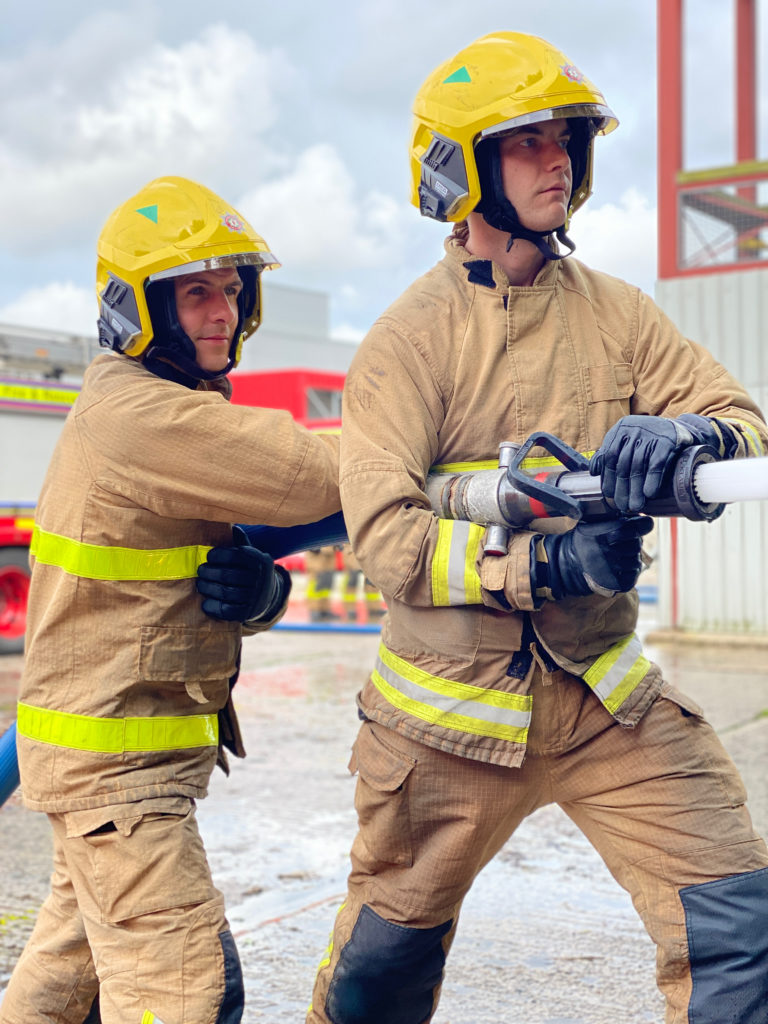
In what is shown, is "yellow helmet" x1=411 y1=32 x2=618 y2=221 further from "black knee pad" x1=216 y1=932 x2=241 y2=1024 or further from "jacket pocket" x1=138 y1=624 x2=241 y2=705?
"black knee pad" x1=216 y1=932 x2=241 y2=1024

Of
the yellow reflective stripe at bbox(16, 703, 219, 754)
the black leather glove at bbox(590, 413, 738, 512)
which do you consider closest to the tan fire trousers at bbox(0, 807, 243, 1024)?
the yellow reflective stripe at bbox(16, 703, 219, 754)

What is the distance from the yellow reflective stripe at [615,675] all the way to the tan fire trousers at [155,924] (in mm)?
797

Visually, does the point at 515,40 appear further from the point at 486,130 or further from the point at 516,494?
the point at 516,494

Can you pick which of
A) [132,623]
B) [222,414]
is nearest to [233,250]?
[222,414]

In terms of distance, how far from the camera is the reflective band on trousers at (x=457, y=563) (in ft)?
6.98

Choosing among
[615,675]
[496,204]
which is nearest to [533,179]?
[496,204]

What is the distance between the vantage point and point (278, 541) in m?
2.77

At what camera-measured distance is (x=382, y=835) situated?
2299mm

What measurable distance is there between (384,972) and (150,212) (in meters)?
1.56

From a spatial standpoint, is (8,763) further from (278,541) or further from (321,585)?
(321,585)

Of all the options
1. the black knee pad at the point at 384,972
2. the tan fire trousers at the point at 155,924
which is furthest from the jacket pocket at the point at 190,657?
the black knee pad at the point at 384,972

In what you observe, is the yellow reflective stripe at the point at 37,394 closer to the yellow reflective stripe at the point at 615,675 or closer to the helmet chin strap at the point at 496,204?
the helmet chin strap at the point at 496,204

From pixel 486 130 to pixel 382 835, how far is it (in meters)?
1.28

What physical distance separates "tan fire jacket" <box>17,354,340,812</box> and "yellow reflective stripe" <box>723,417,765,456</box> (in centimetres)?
75
